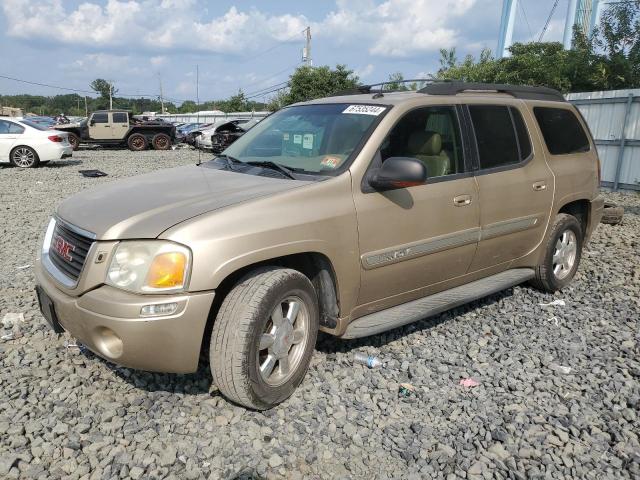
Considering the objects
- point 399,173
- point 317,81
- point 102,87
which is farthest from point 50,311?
point 102,87

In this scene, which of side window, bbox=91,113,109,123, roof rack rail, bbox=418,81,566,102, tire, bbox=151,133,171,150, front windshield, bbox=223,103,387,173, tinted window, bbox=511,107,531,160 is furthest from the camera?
tire, bbox=151,133,171,150

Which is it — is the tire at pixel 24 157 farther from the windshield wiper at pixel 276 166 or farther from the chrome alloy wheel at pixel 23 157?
the windshield wiper at pixel 276 166

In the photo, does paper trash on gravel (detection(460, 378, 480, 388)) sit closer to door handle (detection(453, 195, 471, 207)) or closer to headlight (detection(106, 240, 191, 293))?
Answer: door handle (detection(453, 195, 471, 207))

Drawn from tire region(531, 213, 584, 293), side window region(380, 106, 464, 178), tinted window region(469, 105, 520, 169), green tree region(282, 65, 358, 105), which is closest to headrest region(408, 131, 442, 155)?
side window region(380, 106, 464, 178)

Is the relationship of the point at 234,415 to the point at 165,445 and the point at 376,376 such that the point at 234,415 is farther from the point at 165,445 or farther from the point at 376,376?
the point at 376,376

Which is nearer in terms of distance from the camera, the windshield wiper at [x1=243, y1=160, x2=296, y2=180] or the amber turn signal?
the amber turn signal

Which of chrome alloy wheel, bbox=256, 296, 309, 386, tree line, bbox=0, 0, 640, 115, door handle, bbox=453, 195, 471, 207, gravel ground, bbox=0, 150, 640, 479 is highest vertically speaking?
tree line, bbox=0, 0, 640, 115

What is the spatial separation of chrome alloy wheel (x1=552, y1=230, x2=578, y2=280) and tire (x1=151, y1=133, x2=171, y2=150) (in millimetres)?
21861

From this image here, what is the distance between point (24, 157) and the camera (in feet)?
51.1

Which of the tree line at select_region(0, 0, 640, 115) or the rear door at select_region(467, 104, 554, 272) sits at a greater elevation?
the tree line at select_region(0, 0, 640, 115)

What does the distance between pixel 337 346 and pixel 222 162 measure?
1.65 m

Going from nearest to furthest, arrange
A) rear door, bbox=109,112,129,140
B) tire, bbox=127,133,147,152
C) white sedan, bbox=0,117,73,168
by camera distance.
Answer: white sedan, bbox=0,117,73,168 < rear door, bbox=109,112,129,140 < tire, bbox=127,133,147,152

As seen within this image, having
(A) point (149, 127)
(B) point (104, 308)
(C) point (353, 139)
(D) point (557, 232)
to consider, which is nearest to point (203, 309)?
(B) point (104, 308)

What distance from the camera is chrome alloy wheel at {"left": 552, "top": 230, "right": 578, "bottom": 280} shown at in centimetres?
508
